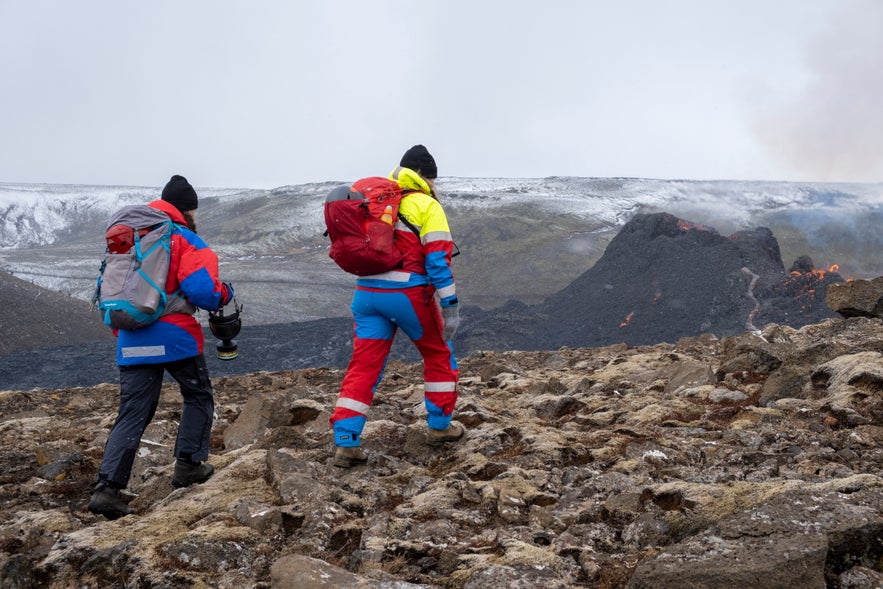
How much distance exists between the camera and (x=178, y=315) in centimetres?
390

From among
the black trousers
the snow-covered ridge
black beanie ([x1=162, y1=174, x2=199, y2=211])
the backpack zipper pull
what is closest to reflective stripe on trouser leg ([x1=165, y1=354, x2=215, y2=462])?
the black trousers

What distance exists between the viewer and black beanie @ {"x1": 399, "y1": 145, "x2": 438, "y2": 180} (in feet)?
14.9

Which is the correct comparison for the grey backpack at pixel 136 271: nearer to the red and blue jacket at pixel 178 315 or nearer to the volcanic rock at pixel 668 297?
the red and blue jacket at pixel 178 315

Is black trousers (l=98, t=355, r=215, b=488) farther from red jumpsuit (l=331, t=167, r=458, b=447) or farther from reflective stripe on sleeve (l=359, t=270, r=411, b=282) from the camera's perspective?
reflective stripe on sleeve (l=359, t=270, r=411, b=282)

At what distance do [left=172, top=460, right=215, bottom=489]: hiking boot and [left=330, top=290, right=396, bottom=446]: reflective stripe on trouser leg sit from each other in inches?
29.4

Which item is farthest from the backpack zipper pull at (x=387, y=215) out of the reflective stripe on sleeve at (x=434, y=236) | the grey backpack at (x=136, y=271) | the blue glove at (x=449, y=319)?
the grey backpack at (x=136, y=271)

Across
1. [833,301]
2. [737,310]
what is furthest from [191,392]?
[737,310]

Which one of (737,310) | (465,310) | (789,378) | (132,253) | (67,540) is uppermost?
(132,253)

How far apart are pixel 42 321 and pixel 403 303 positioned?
26.8 meters

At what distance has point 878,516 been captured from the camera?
2.59 metres

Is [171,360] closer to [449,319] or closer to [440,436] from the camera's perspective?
[449,319]

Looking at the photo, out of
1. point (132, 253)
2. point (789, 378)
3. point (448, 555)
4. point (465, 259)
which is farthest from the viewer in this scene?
point (465, 259)

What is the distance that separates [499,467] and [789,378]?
2.51 meters

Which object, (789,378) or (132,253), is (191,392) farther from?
(789,378)
